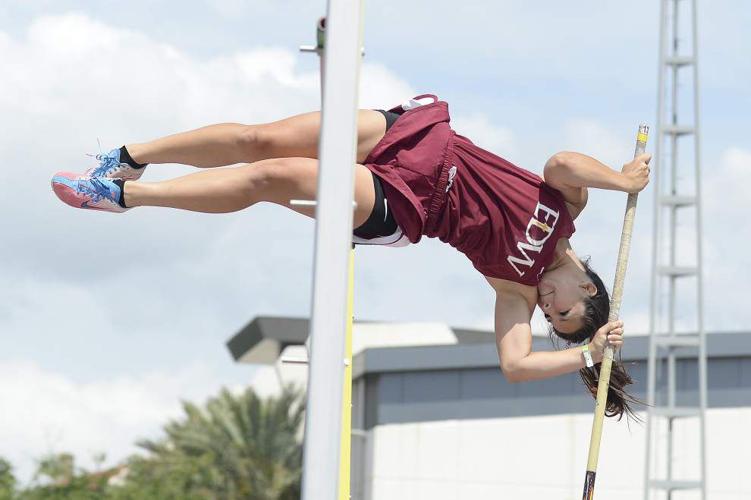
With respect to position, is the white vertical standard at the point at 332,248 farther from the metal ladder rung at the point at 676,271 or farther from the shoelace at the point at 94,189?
the metal ladder rung at the point at 676,271

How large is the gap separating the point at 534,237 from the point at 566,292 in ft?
1.03

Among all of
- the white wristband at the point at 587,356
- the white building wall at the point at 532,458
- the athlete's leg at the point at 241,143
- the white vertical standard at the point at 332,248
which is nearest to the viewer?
the white vertical standard at the point at 332,248

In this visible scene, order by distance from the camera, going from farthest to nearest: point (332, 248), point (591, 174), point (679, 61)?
point (679, 61) < point (591, 174) < point (332, 248)

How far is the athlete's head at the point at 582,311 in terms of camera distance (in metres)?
5.83

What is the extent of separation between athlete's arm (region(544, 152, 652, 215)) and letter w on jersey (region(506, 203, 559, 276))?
12cm

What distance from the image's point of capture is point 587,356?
5.75 meters

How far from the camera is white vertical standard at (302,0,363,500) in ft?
12.7

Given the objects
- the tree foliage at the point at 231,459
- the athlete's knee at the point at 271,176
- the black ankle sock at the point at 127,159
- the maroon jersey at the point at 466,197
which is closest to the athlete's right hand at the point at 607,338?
the maroon jersey at the point at 466,197

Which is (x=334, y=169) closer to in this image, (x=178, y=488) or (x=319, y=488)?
(x=319, y=488)

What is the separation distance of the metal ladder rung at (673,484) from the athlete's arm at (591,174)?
16.2 meters

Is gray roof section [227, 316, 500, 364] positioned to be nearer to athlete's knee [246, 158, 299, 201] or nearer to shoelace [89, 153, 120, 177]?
shoelace [89, 153, 120, 177]

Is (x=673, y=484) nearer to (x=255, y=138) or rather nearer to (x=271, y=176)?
(x=255, y=138)

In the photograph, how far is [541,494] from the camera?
23109 mm

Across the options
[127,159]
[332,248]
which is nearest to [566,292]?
[127,159]
